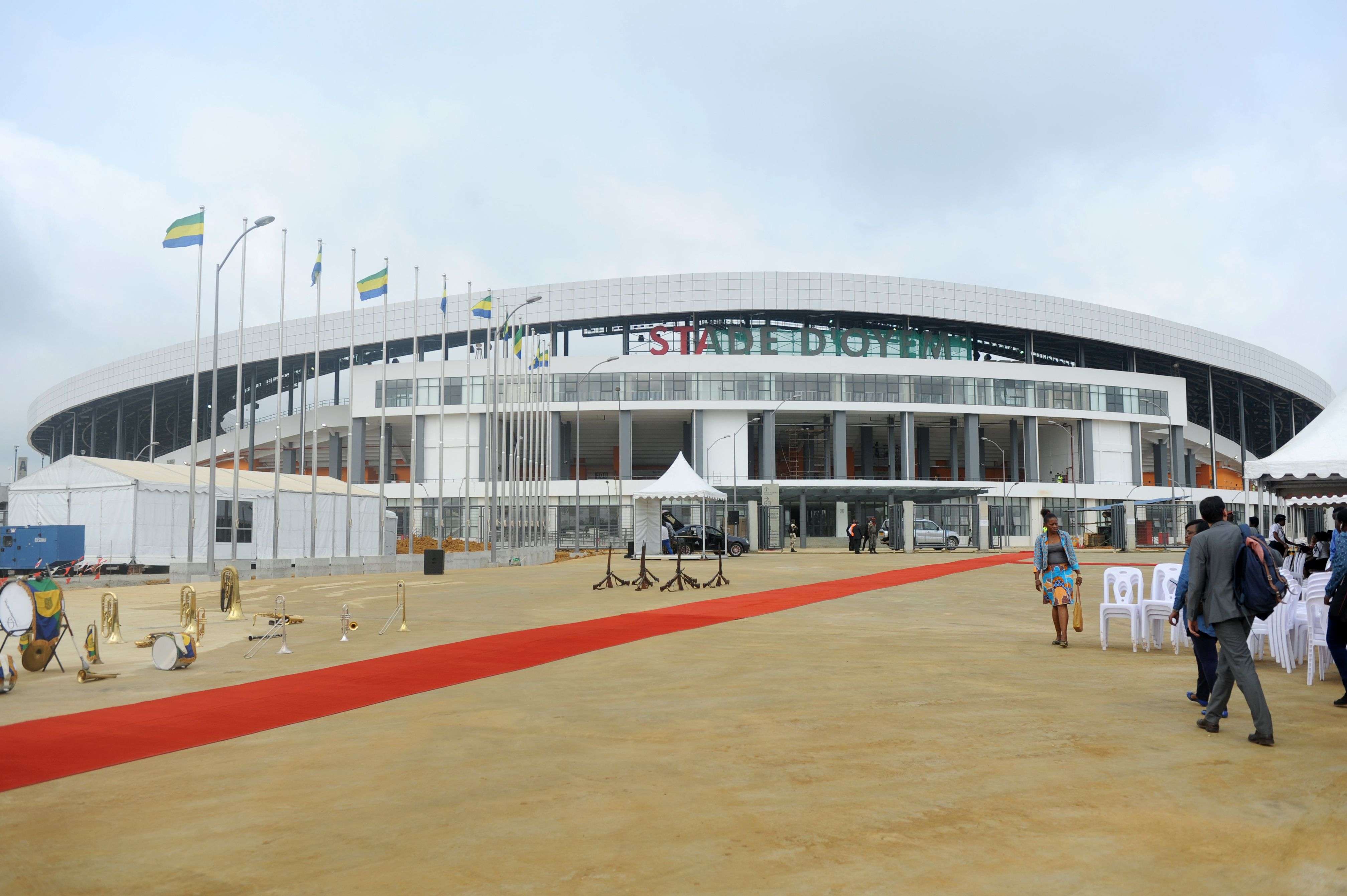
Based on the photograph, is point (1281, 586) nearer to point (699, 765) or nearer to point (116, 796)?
point (699, 765)

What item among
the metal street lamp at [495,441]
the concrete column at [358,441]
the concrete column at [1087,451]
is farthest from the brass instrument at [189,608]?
the concrete column at [1087,451]

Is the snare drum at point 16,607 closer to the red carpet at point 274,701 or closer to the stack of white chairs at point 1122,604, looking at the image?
the red carpet at point 274,701

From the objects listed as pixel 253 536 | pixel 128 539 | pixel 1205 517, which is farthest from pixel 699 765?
pixel 253 536

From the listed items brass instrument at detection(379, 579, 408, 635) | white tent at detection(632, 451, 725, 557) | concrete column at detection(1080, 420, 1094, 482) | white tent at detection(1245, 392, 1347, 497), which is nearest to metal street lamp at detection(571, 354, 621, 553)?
white tent at detection(632, 451, 725, 557)

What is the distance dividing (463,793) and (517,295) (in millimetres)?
68857

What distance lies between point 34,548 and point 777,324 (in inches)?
2132

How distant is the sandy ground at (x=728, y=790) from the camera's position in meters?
4.28

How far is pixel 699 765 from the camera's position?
20.5 feet

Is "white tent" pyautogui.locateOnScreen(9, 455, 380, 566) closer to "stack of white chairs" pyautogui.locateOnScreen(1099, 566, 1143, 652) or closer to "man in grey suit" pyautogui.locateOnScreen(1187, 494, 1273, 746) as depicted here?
"stack of white chairs" pyautogui.locateOnScreen(1099, 566, 1143, 652)

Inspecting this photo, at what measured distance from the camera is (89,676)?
10.2 metres

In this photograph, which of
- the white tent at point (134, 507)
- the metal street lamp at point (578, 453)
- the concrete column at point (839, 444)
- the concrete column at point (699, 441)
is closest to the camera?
the white tent at point (134, 507)

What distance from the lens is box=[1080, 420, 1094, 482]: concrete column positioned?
69312 mm

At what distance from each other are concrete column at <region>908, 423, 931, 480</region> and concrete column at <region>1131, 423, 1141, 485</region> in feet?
47.7

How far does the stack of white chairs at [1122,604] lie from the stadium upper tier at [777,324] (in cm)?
5392
